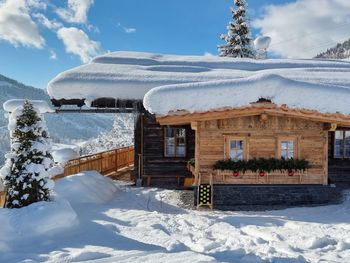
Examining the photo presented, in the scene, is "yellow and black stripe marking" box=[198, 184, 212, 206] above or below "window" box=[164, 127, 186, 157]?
below

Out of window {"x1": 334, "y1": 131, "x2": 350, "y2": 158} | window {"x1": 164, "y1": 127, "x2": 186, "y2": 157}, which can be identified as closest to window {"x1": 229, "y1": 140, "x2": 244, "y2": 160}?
window {"x1": 164, "y1": 127, "x2": 186, "y2": 157}

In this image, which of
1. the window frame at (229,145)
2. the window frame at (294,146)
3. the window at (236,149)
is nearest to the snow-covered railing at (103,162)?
the window frame at (229,145)

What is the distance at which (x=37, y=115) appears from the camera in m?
8.67

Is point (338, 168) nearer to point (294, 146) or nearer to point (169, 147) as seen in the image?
point (294, 146)

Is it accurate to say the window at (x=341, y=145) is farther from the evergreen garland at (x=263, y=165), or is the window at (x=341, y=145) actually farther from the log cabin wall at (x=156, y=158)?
the log cabin wall at (x=156, y=158)

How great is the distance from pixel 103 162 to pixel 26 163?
8564 mm

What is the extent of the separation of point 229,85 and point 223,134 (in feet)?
5.77

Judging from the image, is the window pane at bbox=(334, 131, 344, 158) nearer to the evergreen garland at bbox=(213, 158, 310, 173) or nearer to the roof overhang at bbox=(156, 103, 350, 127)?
the roof overhang at bbox=(156, 103, 350, 127)

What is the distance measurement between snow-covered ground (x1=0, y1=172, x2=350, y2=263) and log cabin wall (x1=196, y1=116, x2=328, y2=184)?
1746 mm

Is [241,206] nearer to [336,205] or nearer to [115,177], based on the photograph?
[336,205]

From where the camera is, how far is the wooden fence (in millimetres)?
14211

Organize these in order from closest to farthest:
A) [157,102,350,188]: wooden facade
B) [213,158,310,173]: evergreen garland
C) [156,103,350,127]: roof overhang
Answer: [156,103,350,127]: roof overhang → [213,158,310,173]: evergreen garland → [157,102,350,188]: wooden facade

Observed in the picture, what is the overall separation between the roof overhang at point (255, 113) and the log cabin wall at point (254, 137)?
1.46 feet

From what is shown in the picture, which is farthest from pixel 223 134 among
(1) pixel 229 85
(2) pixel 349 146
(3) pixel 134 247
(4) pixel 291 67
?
(4) pixel 291 67
